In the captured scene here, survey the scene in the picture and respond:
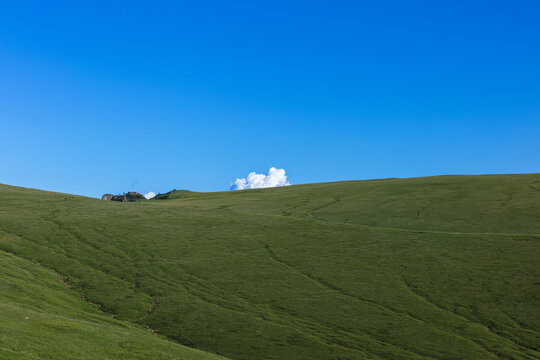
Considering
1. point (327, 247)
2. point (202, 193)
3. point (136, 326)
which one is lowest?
point (136, 326)

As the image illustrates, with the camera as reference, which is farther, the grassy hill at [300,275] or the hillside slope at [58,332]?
the grassy hill at [300,275]

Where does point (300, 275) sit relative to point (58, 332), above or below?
above

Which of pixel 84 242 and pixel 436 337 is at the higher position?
pixel 84 242

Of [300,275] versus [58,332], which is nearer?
[58,332]

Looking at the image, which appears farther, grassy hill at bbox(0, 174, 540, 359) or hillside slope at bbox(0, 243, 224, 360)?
grassy hill at bbox(0, 174, 540, 359)

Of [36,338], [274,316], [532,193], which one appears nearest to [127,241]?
[274,316]

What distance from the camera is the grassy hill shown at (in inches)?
1380

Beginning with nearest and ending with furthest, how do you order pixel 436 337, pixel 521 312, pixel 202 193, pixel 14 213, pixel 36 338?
pixel 36 338 < pixel 436 337 < pixel 521 312 < pixel 14 213 < pixel 202 193

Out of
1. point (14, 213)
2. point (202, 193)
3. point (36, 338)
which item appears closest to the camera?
point (36, 338)

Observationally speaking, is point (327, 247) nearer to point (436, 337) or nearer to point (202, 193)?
point (436, 337)

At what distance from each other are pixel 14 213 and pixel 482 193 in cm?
8488

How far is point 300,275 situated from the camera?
4925 centimetres

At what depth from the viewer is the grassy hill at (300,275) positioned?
35.1 meters

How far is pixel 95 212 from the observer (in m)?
78.1
